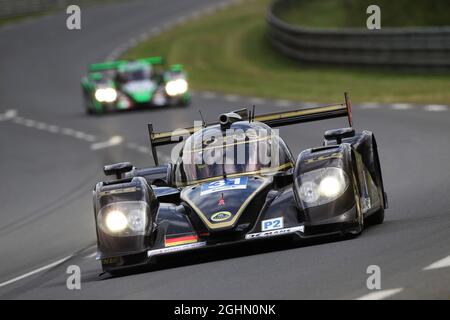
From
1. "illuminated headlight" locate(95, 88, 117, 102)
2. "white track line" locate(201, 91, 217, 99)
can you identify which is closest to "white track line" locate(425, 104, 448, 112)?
"white track line" locate(201, 91, 217, 99)

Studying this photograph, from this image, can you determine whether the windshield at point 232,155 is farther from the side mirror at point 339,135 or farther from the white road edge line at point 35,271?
the white road edge line at point 35,271

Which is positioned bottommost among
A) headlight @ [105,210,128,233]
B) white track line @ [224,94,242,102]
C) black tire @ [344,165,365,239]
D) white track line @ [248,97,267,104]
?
black tire @ [344,165,365,239]

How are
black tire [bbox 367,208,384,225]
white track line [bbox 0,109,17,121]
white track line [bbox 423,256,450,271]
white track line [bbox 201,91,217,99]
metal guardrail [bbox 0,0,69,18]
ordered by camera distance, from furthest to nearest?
metal guardrail [bbox 0,0,69,18] → white track line [bbox 0,109,17,121] → white track line [bbox 201,91,217,99] → black tire [bbox 367,208,384,225] → white track line [bbox 423,256,450,271]

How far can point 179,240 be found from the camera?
923cm

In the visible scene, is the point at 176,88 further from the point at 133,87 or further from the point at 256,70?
the point at 256,70

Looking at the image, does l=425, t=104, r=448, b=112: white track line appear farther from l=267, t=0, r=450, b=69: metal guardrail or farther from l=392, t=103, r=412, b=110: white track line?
l=267, t=0, r=450, b=69: metal guardrail

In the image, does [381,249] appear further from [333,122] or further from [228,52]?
[228,52]

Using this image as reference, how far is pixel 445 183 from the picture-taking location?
12.7 meters

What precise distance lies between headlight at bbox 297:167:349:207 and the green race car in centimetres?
1928

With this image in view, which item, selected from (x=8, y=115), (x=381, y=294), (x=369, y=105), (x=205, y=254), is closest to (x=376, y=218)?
(x=205, y=254)

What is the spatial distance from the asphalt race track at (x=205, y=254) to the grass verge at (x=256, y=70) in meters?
1.24

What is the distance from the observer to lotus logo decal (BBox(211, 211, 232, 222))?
29.8ft

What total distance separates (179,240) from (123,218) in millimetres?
498

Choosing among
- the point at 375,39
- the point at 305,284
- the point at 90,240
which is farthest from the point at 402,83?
the point at 305,284
